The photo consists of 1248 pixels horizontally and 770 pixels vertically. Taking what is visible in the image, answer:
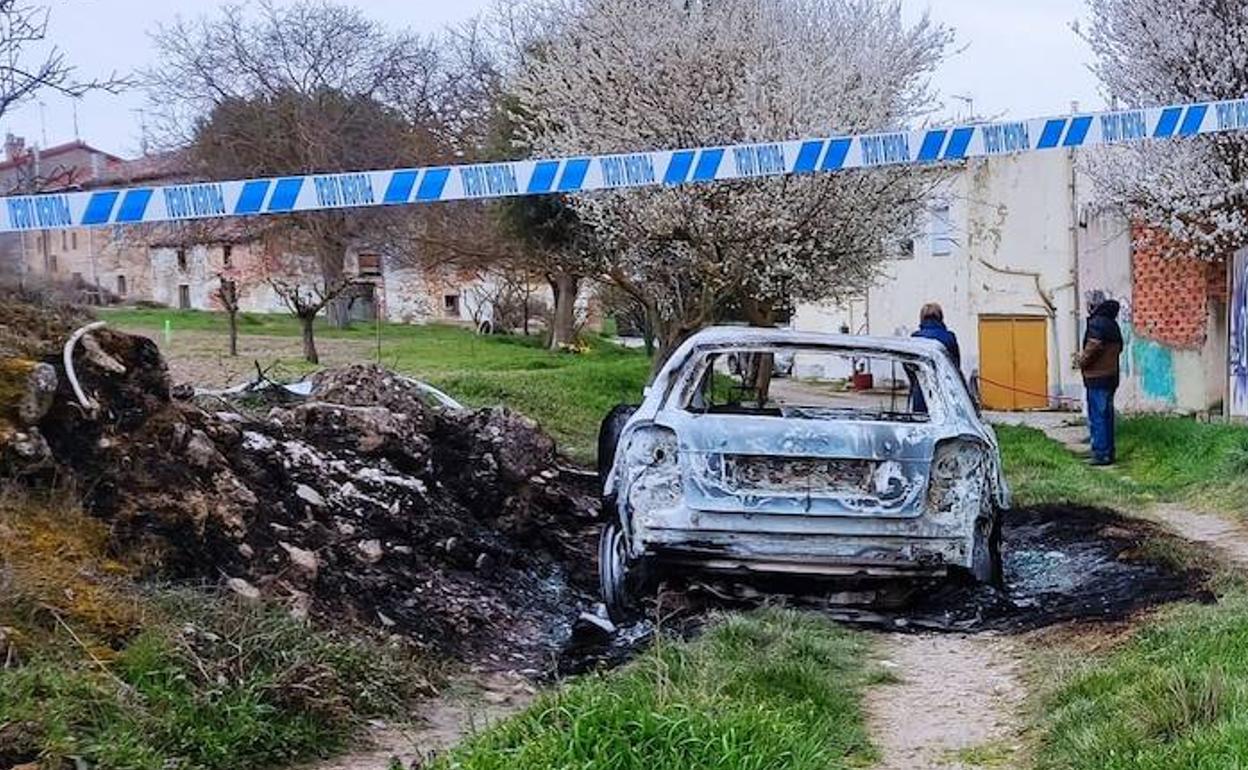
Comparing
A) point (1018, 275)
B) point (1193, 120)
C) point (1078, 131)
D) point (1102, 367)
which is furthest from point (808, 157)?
point (1018, 275)

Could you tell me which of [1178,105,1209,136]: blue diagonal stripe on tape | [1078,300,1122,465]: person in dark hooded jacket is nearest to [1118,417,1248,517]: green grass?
[1078,300,1122,465]: person in dark hooded jacket

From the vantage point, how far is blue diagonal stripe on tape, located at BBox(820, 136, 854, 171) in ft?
30.0

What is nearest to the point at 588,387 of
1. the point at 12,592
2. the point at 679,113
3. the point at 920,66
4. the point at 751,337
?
the point at 679,113

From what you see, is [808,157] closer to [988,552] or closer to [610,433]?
[610,433]

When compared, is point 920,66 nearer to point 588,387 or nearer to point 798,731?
point 588,387

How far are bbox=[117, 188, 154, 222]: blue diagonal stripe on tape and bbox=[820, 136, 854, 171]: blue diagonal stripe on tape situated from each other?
4426 mm

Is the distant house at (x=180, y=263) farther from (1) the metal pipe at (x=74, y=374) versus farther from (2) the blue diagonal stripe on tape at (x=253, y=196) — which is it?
(1) the metal pipe at (x=74, y=374)

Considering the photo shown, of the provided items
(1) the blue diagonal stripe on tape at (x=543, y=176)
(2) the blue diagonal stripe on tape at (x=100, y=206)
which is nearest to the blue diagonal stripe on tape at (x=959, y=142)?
(1) the blue diagonal stripe on tape at (x=543, y=176)

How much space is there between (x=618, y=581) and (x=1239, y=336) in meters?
12.3

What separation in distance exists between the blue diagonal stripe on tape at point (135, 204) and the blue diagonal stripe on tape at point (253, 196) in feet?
1.59

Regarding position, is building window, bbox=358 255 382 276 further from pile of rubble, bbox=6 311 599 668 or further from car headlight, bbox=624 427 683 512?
car headlight, bbox=624 427 683 512

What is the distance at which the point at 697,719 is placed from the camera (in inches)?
149

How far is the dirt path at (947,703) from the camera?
4.38m

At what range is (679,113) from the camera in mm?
16984
